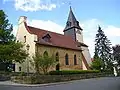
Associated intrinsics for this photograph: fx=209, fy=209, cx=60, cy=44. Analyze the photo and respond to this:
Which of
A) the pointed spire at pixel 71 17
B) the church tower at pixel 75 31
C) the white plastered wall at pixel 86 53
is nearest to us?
the white plastered wall at pixel 86 53

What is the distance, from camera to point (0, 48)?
33.2 m

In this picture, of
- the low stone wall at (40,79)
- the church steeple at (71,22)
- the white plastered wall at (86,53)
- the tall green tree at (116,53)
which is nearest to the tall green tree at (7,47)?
the low stone wall at (40,79)

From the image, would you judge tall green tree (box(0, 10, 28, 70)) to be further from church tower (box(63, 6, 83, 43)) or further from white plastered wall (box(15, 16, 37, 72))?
church tower (box(63, 6, 83, 43))

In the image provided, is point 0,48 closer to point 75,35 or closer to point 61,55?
point 61,55

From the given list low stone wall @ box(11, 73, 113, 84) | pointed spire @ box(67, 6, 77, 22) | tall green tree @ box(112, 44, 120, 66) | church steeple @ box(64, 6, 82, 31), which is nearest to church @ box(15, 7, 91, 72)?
church steeple @ box(64, 6, 82, 31)

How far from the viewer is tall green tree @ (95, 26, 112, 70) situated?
60.6 m

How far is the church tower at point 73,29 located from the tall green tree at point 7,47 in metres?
23.5

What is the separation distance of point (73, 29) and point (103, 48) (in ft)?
37.2

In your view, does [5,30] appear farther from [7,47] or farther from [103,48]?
[103,48]

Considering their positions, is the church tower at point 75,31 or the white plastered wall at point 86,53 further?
the church tower at point 75,31

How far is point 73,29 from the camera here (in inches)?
2303

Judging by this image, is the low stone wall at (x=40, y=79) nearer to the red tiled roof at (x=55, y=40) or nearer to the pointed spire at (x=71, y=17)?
the red tiled roof at (x=55, y=40)

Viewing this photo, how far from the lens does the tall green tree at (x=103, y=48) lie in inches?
2384

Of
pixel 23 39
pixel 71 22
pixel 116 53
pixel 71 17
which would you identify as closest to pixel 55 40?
pixel 23 39
